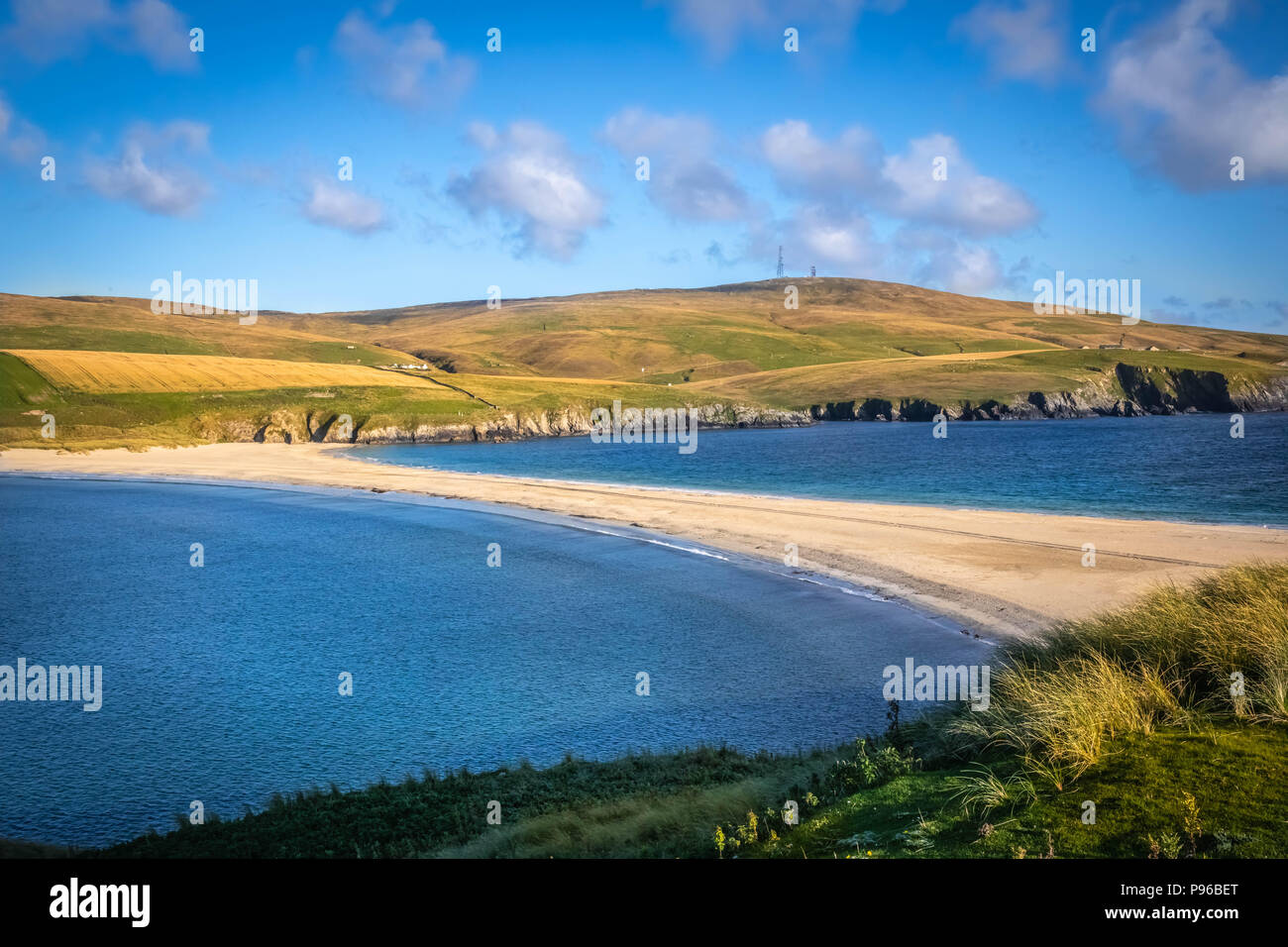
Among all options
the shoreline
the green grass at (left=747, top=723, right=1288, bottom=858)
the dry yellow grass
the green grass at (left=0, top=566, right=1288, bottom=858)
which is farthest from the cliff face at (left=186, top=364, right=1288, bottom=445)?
the green grass at (left=747, top=723, right=1288, bottom=858)

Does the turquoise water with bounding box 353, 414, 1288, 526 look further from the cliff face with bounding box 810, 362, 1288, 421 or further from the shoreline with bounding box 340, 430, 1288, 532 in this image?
the cliff face with bounding box 810, 362, 1288, 421

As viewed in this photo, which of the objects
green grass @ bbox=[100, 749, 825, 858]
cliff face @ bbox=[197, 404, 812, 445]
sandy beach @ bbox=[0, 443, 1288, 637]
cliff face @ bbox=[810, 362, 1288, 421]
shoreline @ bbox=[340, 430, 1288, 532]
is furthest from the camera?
cliff face @ bbox=[810, 362, 1288, 421]

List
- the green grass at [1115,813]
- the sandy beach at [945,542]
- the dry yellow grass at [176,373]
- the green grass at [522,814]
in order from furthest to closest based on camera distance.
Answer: the dry yellow grass at [176,373], the sandy beach at [945,542], the green grass at [522,814], the green grass at [1115,813]

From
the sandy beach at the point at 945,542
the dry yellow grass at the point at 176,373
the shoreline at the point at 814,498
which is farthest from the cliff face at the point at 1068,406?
the sandy beach at the point at 945,542

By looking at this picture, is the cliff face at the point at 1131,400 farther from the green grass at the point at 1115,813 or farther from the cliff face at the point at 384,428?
the green grass at the point at 1115,813

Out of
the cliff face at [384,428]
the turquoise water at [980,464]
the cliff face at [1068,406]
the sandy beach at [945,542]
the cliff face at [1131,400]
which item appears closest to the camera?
the sandy beach at [945,542]

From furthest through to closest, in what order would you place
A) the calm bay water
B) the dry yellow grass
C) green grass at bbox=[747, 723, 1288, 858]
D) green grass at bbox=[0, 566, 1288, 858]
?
the dry yellow grass < the calm bay water < green grass at bbox=[0, 566, 1288, 858] < green grass at bbox=[747, 723, 1288, 858]
